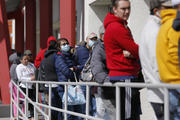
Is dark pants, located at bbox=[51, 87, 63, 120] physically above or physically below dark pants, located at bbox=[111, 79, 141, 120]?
below

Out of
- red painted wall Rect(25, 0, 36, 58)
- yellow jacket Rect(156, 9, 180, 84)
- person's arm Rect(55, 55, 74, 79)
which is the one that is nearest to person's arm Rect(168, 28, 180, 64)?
yellow jacket Rect(156, 9, 180, 84)

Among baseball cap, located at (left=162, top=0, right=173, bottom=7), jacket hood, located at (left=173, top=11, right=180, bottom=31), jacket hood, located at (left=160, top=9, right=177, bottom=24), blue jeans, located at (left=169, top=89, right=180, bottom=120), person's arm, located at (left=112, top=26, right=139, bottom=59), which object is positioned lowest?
blue jeans, located at (left=169, top=89, right=180, bottom=120)

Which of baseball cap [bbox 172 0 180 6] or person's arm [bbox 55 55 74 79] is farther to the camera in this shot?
person's arm [bbox 55 55 74 79]

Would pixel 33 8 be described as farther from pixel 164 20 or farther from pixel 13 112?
pixel 164 20

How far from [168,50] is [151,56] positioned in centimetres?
30

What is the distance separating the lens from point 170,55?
2.92 meters

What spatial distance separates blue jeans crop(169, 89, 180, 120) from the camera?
294cm

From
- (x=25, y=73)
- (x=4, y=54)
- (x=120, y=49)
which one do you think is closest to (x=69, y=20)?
(x=25, y=73)

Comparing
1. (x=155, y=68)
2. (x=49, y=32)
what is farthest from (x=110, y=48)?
(x=49, y=32)

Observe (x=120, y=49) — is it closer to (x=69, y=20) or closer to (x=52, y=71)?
(x=52, y=71)

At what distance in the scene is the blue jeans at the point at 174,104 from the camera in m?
2.94

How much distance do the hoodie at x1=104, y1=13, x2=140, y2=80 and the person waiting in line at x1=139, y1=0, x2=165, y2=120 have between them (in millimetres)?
503

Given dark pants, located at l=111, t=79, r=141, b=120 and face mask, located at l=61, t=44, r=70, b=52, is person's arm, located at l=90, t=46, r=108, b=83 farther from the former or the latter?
face mask, located at l=61, t=44, r=70, b=52

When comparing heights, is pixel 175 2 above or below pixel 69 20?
above
